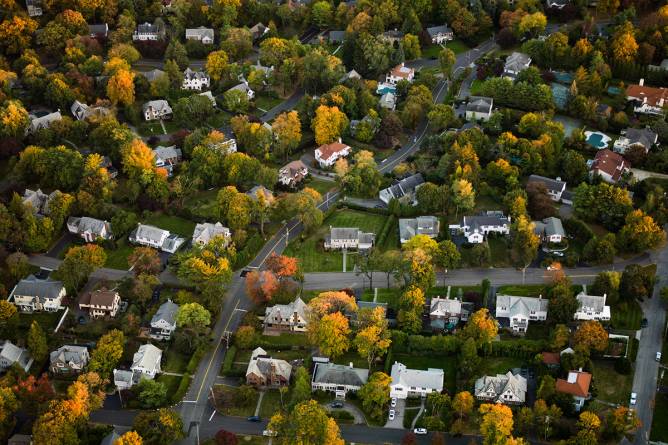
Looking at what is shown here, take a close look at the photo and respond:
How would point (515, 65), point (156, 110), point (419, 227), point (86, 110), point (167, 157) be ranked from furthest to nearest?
1. point (515, 65)
2. point (156, 110)
3. point (86, 110)
4. point (167, 157)
5. point (419, 227)

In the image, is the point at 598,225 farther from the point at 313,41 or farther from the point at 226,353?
the point at 313,41

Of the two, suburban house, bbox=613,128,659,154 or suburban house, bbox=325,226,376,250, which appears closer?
suburban house, bbox=325,226,376,250

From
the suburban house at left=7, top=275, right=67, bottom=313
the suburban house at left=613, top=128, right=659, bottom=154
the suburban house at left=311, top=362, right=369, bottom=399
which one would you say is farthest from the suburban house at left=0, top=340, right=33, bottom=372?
the suburban house at left=613, top=128, right=659, bottom=154

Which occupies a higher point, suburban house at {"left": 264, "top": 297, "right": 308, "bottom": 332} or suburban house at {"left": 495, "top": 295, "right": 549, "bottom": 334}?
suburban house at {"left": 495, "top": 295, "right": 549, "bottom": 334}

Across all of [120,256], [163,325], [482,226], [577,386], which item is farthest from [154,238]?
[577,386]

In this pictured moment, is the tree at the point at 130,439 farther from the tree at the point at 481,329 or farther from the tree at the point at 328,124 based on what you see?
the tree at the point at 328,124

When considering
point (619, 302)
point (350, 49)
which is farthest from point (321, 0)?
point (619, 302)

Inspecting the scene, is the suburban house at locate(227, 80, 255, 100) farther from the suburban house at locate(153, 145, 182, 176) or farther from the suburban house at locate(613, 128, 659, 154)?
A: the suburban house at locate(613, 128, 659, 154)

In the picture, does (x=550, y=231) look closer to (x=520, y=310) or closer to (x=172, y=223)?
(x=520, y=310)
